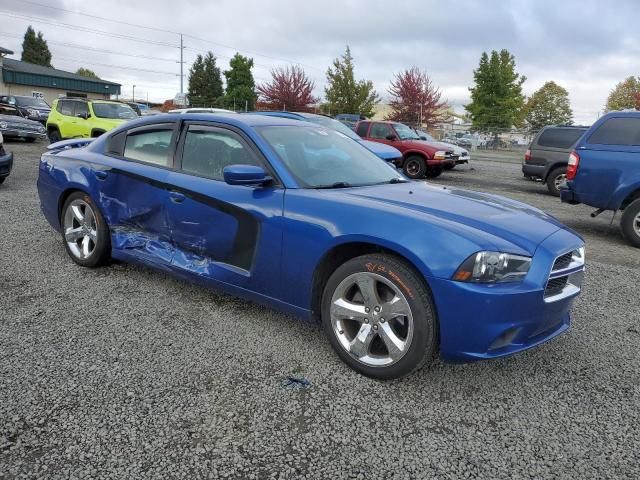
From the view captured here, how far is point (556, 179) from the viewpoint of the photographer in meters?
12.2

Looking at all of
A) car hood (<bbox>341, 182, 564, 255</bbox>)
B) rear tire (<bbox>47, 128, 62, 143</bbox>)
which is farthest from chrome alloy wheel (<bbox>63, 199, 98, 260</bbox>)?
rear tire (<bbox>47, 128, 62, 143</bbox>)

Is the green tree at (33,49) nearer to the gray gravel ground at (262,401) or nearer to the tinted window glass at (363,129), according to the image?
the tinted window glass at (363,129)

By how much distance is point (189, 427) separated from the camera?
95.3 inches

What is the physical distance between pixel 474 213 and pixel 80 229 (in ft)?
11.3

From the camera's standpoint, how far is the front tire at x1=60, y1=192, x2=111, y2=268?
443cm

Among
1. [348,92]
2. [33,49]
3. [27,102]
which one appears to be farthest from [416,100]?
[33,49]

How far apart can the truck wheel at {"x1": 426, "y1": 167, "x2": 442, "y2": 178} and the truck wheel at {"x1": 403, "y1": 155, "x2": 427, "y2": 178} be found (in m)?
0.24

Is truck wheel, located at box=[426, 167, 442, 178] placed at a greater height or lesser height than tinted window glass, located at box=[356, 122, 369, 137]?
lesser

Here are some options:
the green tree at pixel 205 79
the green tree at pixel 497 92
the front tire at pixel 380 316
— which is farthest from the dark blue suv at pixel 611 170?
the green tree at pixel 205 79

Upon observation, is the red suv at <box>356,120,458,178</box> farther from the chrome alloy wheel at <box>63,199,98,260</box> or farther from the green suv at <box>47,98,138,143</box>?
the chrome alloy wheel at <box>63,199,98,260</box>

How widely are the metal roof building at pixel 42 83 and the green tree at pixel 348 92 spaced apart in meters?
25.9

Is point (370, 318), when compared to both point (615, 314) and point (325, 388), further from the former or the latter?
point (615, 314)

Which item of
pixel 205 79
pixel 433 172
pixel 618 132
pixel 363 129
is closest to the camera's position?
pixel 618 132

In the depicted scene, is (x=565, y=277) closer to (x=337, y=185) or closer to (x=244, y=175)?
(x=337, y=185)
